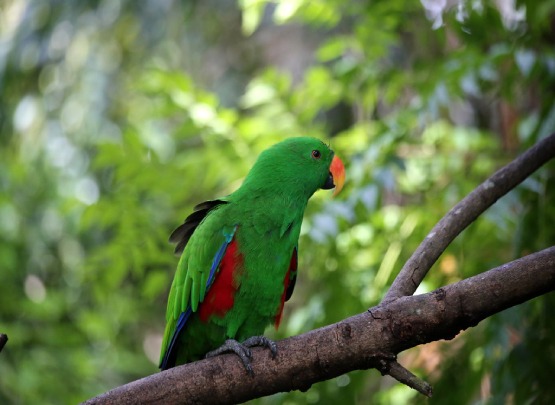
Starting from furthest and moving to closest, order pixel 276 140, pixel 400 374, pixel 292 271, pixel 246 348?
pixel 276 140 < pixel 292 271 < pixel 246 348 < pixel 400 374

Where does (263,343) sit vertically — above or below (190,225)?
below

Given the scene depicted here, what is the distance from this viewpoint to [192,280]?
7.93ft

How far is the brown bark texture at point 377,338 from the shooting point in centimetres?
164

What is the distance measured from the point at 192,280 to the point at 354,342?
835mm

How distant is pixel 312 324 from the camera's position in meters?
3.17

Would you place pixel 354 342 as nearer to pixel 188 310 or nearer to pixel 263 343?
pixel 263 343

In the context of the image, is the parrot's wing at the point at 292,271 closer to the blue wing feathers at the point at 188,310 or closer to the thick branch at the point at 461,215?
the blue wing feathers at the point at 188,310

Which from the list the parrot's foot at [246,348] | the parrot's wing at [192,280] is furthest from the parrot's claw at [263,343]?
the parrot's wing at [192,280]

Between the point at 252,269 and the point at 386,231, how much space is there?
48.7 inches

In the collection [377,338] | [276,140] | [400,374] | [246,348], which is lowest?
[400,374]

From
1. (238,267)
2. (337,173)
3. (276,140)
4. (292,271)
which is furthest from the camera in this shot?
(276,140)

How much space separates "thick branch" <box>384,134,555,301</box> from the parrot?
58 centimetres

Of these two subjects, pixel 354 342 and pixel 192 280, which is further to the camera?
pixel 192 280

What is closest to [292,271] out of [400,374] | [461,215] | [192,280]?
[192,280]
